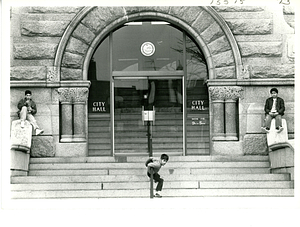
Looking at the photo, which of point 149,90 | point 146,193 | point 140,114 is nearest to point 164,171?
point 146,193

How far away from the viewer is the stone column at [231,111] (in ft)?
38.0

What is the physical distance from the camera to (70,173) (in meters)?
11.2

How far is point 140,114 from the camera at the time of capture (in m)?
12.2

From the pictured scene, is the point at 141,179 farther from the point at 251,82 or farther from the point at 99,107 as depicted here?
Answer: the point at 251,82

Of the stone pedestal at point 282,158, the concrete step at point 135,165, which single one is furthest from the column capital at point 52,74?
Answer: the stone pedestal at point 282,158

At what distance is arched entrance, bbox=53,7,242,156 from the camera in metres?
11.6

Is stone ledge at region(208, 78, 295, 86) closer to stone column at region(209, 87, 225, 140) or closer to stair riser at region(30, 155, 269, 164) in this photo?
stone column at region(209, 87, 225, 140)

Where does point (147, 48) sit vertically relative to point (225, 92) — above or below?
above

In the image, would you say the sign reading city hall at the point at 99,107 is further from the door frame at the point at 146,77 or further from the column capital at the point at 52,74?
the column capital at the point at 52,74

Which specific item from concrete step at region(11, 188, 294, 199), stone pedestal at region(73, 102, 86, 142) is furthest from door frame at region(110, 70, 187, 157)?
concrete step at region(11, 188, 294, 199)

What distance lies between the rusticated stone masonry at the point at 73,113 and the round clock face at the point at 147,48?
1.56 meters

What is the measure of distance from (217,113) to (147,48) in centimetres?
215
